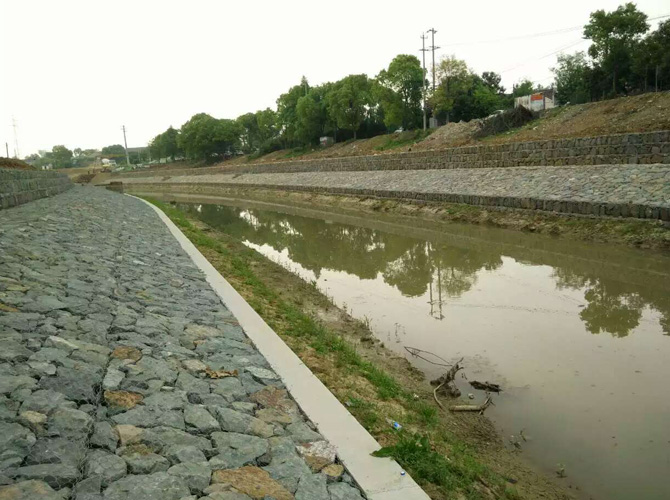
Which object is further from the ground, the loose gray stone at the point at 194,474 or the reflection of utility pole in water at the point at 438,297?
the loose gray stone at the point at 194,474

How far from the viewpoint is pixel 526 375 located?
570 cm

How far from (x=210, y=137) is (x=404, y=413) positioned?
73527mm

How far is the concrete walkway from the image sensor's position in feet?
8.80

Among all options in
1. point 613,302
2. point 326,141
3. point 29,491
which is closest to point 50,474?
point 29,491

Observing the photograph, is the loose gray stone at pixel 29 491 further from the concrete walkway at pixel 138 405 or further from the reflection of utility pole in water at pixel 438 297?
the reflection of utility pole in water at pixel 438 297

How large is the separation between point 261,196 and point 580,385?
34835 millimetres

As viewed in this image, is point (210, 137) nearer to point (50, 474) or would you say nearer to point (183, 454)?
point (183, 454)

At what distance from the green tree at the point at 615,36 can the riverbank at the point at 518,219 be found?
21943mm

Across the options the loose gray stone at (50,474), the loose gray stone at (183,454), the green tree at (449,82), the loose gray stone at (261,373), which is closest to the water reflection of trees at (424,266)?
the loose gray stone at (261,373)

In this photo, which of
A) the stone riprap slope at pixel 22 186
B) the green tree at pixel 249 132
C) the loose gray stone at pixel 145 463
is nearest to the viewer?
the loose gray stone at pixel 145 463

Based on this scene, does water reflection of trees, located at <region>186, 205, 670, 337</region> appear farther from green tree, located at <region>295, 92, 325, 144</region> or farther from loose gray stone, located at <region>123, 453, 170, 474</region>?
green tree, located at <region>295, 92, 325, 144</region>

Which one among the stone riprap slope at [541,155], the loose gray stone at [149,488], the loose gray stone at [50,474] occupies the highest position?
the stone riprap slope at [541,155]

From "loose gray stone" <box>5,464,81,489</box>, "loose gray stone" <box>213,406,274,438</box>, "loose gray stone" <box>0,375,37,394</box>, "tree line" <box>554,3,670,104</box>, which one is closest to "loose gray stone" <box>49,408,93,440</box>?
"loose gray stone" <box>5,464,81,489</box>

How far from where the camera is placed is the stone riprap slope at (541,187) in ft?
41.8
